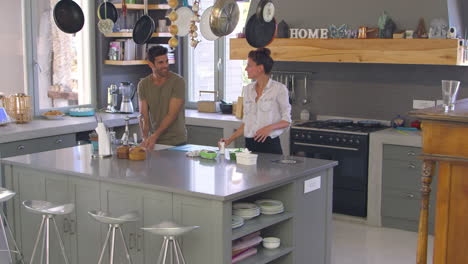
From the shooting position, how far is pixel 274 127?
17.0 feet

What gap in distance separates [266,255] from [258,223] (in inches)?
9.4

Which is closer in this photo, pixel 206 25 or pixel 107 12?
pixel 206 25

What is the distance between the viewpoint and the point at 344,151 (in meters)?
6.45

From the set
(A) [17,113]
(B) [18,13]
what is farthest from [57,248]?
(B) [18,13]

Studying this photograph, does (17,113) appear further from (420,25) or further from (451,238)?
(451,238)

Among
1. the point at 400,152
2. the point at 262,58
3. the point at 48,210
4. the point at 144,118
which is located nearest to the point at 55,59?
the point at 144,118

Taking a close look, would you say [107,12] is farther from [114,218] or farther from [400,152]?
[400,152]

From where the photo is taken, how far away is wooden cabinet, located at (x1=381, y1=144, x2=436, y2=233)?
6098 millimetres

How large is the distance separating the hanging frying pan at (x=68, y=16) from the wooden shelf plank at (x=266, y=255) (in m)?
2.34

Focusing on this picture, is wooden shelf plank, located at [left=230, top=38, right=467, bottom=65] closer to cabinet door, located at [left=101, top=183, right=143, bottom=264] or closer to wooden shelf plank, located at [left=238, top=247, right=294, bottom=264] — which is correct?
wooden shelf plank, located at [left=238, top=247, right=294, bottom=264]

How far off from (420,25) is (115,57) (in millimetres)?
3497

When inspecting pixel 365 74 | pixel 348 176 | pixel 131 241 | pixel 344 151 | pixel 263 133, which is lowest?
pixel 131 241

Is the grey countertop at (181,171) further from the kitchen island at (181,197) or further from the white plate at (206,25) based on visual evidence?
the white plate at (206,25)

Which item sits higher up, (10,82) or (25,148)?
(10,82)
